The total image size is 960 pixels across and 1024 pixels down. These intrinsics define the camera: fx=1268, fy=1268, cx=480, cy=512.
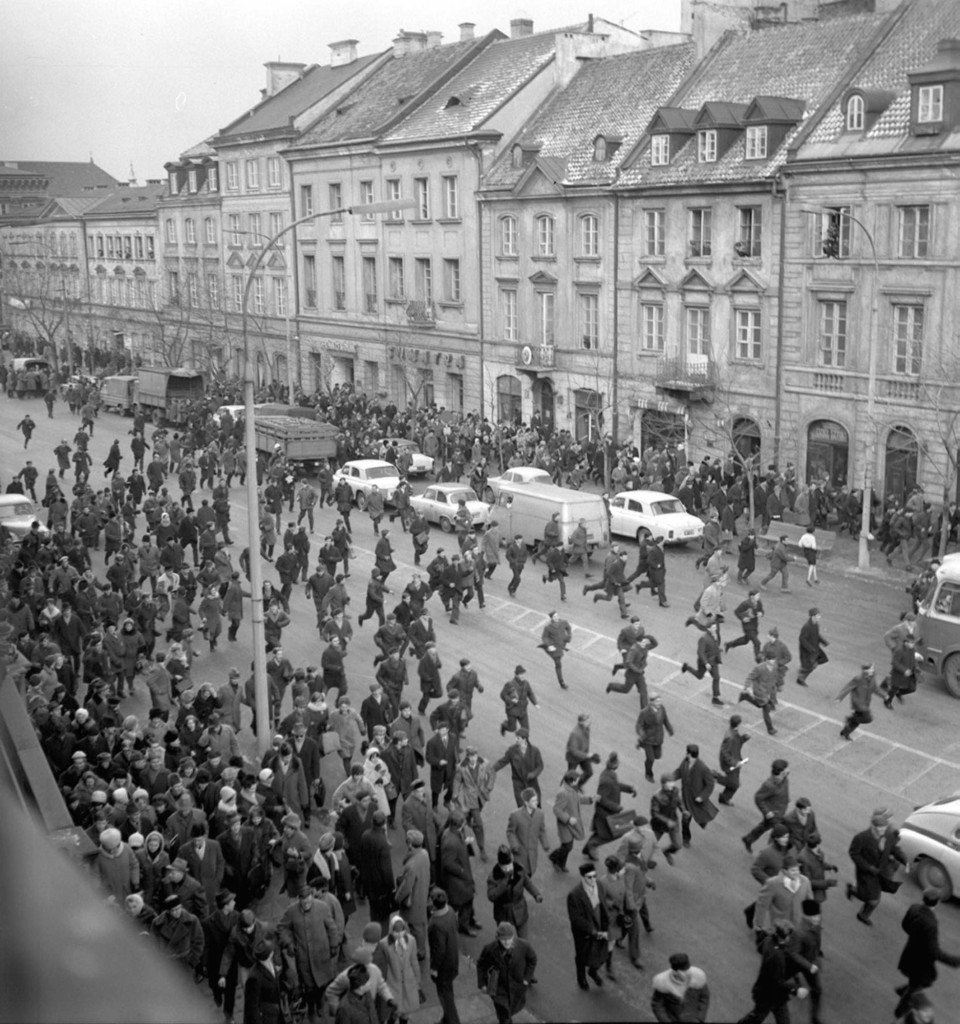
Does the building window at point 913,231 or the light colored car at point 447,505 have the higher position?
the building window at point 913,231

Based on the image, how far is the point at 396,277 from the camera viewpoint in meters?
58.0

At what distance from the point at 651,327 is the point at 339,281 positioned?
22.8 m

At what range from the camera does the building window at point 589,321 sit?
46.3 meters

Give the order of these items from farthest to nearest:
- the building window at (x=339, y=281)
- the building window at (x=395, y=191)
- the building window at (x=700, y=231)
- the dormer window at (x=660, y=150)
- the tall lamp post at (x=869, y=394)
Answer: the building window at (x=339, y=281) < the building window at (x=395, y=191) < the dormer window at (x=660, y=150) < the building window at (x=700, y=231) < the tall lamp post at (x=869, y=394)

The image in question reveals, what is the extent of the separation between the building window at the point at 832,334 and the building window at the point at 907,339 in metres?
1.94

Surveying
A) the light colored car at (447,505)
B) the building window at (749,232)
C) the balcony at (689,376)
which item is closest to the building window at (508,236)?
the balcony at (689,376)

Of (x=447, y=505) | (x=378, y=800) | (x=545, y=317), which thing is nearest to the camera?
(x=378, y=800)

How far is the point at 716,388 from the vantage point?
4122 centimetres

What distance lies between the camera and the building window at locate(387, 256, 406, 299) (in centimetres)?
5762

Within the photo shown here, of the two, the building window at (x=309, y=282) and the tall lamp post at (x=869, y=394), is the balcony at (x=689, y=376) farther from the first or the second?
the building window at (x=309, y=282)

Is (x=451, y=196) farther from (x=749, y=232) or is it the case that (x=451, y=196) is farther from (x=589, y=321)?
(x=749, y=232)

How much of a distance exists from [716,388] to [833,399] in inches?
182

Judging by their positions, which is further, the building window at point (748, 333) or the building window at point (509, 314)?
the building window at point (509, 314)

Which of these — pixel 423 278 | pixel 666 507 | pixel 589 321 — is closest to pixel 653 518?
pixel 666 507
